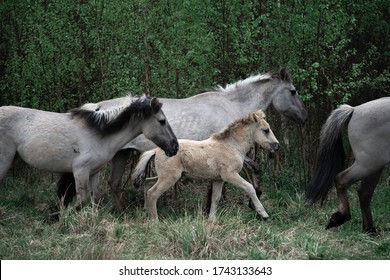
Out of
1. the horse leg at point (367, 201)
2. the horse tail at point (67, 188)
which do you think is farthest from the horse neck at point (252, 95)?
the horse tail at point (67, 188)

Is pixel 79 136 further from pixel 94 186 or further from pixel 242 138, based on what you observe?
pixel 242 138

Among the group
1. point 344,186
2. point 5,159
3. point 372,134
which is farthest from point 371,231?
point 5,159

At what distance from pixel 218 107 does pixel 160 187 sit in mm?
2262

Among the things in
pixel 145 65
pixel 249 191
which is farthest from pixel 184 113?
pixel 249 191

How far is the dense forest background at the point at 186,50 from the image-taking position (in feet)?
37.5

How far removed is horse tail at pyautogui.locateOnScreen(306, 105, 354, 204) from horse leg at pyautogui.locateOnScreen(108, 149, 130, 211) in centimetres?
302

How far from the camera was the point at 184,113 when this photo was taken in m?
10.7

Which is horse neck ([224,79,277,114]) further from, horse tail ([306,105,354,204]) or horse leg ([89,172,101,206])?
horse leg ([89,172,101,206])

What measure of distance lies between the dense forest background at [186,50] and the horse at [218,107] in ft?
1.13

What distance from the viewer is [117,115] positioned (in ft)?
31.2

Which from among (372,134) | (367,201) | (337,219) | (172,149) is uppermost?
(372,134)

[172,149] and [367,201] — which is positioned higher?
[172,149]
